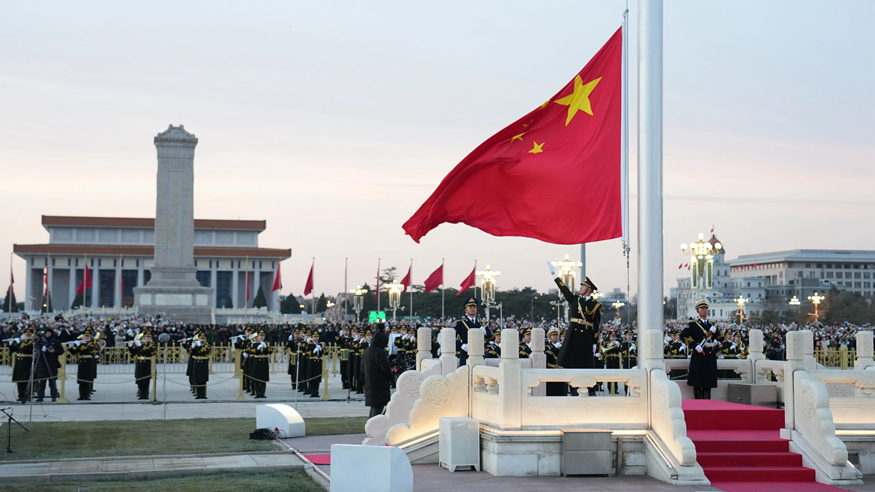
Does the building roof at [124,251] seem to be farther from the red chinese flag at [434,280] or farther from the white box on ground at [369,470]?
the white box on ground at [369,470]

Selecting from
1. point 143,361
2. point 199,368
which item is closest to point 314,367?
point 199,368

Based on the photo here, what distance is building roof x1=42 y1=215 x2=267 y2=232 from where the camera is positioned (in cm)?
10594

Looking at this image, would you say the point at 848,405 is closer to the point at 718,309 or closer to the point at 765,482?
the point at 765,482

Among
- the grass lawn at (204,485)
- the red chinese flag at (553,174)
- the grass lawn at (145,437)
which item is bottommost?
the grass lawn at (145,437)

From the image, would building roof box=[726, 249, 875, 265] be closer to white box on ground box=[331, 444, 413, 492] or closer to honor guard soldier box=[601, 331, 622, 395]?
honor guard soldier box=[601, 331, 622, 395]

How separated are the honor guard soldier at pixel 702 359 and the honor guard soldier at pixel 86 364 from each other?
14.3m

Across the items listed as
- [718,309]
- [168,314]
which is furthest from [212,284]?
[718,309]

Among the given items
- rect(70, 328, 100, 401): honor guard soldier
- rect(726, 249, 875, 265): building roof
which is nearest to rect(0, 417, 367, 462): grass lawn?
rect(70, 328, 100, 401): honor guard soldier

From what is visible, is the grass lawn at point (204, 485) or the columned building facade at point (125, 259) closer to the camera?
the grass lawn at point (204, 485)

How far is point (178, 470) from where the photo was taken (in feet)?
34.0

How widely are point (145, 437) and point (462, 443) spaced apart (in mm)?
5977

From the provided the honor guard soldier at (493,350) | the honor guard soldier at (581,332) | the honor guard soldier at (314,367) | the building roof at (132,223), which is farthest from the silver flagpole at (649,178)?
the building roof at (132,223)

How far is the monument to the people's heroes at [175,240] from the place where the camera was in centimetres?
6291

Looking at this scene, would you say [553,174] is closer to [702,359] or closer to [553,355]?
[702,359]
